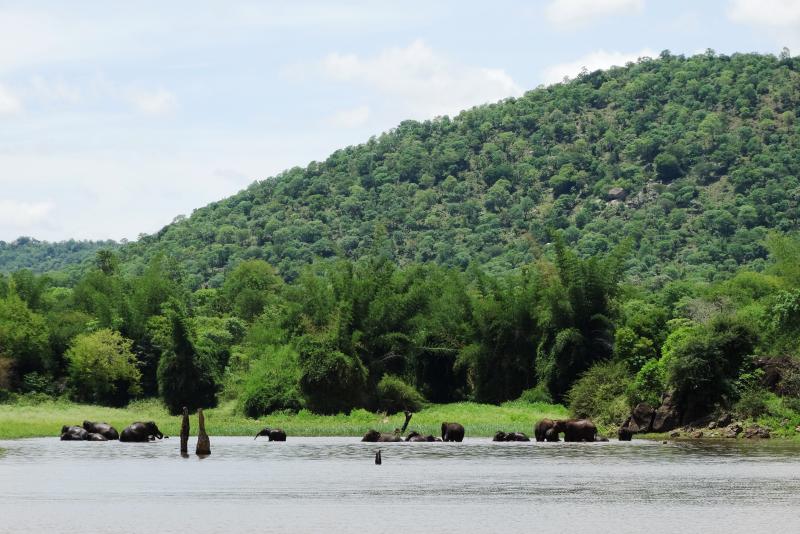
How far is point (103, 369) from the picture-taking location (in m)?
92.6

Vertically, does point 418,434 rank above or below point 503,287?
below

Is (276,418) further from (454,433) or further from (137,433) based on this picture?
(454,433)

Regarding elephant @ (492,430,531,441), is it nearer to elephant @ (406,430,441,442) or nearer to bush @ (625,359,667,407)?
elephant @ (406,430,441,442)

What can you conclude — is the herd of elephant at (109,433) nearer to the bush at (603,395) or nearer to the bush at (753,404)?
the bush at (603,395)

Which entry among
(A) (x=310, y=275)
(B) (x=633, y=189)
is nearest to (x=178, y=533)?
(A) (x=310, y=275)

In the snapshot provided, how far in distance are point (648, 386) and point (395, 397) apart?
2290 cm

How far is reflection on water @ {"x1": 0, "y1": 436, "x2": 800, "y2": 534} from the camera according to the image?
106ft

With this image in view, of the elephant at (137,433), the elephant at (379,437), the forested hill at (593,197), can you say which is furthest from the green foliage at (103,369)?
the forested hill at (593,197)

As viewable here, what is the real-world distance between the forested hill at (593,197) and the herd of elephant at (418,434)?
79.3 metres

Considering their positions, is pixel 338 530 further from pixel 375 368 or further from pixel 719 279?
pixel 719 279

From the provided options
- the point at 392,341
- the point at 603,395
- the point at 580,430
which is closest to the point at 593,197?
the point at 392,341

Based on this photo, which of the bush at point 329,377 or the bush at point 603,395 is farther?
the bush at point 329,377

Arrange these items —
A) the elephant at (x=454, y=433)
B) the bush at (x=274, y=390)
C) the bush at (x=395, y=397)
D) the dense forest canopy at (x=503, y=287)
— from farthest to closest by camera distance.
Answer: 1. the bush at (x=395, y=397)
2. the bush at (x=274, y=390)
3. the dense forest canopy at (x=503, y=287)
4. the elephant at (x=454, y=433)

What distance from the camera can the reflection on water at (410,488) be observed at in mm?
32188
